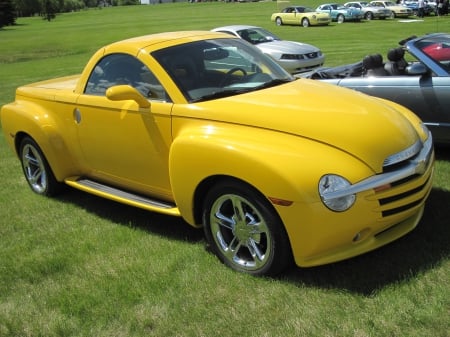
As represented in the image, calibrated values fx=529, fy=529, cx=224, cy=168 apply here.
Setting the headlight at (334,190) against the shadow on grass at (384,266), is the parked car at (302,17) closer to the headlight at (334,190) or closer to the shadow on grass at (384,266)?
the shadow on grass at (384,266)

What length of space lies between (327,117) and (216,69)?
119 centimetres

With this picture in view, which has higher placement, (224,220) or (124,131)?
(124,131)

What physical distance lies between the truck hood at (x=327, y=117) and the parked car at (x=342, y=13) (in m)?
33.8

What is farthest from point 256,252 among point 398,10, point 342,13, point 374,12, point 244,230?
point 398,10

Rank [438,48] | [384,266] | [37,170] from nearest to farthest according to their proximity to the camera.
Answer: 1. [384,266]
2. [37,170]
3. [438,48]

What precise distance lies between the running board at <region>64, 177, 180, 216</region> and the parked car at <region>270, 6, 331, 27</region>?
30970 mm

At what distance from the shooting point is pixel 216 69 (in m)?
4.41

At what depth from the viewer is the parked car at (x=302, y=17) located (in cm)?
3384

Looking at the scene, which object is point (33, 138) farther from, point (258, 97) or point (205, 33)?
point (258, 97)

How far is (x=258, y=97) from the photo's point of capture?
158 inches

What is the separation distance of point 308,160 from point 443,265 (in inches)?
47.2

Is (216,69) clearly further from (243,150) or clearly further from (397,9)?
(397,9)

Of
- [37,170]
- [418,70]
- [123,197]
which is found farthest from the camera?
[37,170]

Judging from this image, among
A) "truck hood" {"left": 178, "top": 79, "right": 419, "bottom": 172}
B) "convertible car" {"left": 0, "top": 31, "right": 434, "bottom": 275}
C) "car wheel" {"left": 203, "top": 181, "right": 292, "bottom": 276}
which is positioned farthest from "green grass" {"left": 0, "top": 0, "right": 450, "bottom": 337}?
"truck hood" {"left": 178, "top": 79, "right": 419, "bottom": 172}
